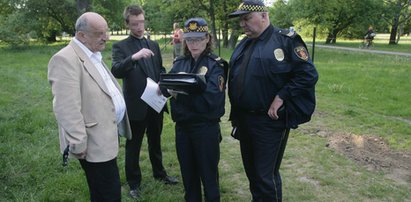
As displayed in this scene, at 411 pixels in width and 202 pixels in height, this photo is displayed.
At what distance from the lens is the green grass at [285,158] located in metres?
4.27

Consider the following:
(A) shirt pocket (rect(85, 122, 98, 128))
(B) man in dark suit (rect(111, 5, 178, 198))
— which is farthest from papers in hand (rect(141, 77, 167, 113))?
(A) shirt pocket (rect(85, 122, 98, 128))

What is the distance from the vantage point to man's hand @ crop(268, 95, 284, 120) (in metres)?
3.12

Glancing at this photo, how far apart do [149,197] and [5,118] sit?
479 centimetres

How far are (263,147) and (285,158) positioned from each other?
2337 millimetres

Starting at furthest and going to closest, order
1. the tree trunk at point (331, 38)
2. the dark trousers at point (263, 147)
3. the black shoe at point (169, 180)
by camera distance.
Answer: the tree trunk at point (331, 38) < the black shoe at point (169, 180) < the dark trousers at point (263, 147)

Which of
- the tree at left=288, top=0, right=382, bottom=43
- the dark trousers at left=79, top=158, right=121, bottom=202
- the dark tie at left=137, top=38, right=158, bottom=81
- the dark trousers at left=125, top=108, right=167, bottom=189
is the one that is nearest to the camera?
the dark trousers at left=79, top=158, right=121, bottom=202

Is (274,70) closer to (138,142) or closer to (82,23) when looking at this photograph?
(82,23)

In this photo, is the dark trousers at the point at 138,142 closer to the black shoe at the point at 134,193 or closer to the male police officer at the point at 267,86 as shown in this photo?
the black shoe at the point at 134,193

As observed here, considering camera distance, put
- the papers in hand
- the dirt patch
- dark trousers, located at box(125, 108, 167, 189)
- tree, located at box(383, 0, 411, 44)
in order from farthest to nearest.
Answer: tree, located at box(383, 0, 411, 44) → the dirt patch → dark trousers, located at box(125, 108, 167, 189) → the papers in hand

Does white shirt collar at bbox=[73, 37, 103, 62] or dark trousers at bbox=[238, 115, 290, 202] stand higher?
white shirt collar at bbox=[73, 37, 103, 62]

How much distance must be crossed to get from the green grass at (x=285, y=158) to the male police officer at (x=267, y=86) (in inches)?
44.2

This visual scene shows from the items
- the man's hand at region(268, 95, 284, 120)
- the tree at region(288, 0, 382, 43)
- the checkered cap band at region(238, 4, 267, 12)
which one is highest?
the tree at region(288, 0, 382, 43)

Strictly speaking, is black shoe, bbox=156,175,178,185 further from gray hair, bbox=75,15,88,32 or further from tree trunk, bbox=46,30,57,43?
tree trunk, bbox=46,30,57,43

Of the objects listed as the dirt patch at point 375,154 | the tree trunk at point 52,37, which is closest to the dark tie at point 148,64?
the dirt patch at point 375,154
